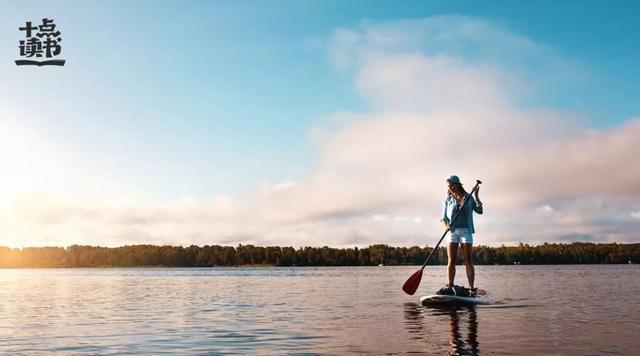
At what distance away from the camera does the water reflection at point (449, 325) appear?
14094 millimetres

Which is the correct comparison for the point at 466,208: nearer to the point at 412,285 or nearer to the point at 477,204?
the point at 477,204

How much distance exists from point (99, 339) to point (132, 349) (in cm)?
245

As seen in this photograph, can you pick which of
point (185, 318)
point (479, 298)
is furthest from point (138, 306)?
point (479, 298)

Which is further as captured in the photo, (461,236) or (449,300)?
(461,236)

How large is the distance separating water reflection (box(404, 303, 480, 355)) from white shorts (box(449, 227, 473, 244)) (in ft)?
7.81

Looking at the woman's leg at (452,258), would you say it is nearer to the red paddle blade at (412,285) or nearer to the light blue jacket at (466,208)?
the light blue jacket at (466,208)

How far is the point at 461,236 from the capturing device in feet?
79.7

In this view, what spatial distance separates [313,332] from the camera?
17.1m

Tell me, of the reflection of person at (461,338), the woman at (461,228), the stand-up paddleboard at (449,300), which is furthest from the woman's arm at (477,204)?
the reflection of person at (461,338)

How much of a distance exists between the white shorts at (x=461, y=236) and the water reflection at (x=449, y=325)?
2379 mm

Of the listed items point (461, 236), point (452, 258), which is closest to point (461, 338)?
point (452, 258)

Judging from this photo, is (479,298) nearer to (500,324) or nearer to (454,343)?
(500,324)

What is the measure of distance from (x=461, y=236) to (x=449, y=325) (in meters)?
6.86

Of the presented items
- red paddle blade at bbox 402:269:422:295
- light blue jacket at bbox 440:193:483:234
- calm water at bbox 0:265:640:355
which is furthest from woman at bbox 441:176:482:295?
red paddle blade at bbox 402:269:422:295
